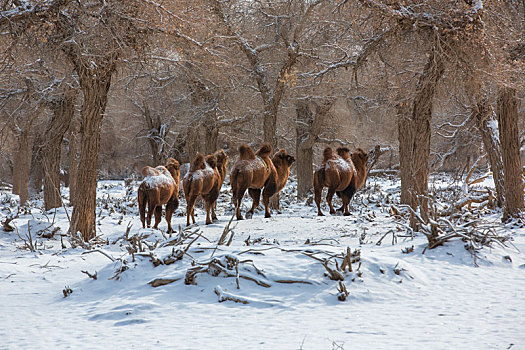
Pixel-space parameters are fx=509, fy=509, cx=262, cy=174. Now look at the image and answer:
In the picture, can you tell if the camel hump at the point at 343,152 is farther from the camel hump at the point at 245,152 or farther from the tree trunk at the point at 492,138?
the tree trunk at the point at 492,138

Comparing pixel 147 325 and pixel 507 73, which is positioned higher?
pixel 507 73

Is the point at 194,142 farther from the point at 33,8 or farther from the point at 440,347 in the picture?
the point at 440,347

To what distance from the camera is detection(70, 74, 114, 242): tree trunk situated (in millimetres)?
9000

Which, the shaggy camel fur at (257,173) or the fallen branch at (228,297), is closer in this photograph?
the fallen branch at (228,297)

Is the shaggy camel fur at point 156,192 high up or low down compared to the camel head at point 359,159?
down

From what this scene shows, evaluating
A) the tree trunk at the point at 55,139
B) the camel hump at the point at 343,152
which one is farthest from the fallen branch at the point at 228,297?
the tree trunk at the point at 55,139

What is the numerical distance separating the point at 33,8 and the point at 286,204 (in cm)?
1231

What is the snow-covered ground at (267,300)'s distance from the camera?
3541mm

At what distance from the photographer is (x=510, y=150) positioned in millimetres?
11336

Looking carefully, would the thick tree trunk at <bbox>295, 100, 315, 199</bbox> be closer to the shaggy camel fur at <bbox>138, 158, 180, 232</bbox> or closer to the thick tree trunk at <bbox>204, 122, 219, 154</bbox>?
the thick tree trunk at <bbox>204, 122, 219, 154</bbox>

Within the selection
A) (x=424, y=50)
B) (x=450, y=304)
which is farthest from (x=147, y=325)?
(x=424, y=50)

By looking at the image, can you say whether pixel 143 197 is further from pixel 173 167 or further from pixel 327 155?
pixel 327 155

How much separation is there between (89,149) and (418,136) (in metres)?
5.90

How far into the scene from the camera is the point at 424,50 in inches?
336
